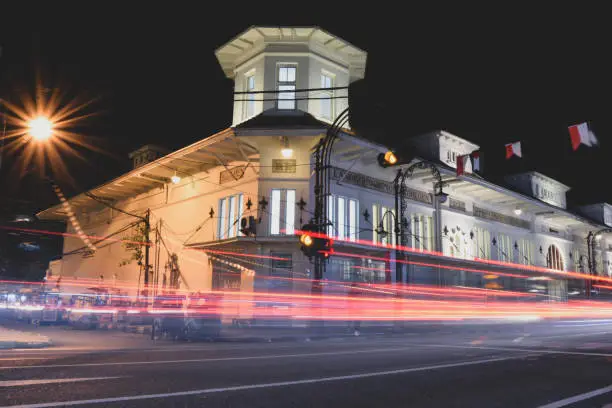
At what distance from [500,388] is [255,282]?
14531 millimetres

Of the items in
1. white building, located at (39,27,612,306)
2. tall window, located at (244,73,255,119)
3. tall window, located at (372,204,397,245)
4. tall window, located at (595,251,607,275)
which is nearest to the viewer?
white building, located at (39,27,612,306)

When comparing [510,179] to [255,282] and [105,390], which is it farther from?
[105,390]

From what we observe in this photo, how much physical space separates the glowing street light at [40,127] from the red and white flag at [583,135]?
15.5 metres

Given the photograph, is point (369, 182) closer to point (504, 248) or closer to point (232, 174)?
point (232, 174)

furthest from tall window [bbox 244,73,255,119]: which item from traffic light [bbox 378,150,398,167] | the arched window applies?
the arched window

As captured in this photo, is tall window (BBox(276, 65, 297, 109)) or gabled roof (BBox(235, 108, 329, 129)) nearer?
gabled roof (BBox(235, 108, 329, 129))

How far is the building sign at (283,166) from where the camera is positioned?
21688 mm

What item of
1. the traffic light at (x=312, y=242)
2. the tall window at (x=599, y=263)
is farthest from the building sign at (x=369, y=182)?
the tall window at (x=599, y=263)

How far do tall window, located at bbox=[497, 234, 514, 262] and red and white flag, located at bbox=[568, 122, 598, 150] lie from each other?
18.1m

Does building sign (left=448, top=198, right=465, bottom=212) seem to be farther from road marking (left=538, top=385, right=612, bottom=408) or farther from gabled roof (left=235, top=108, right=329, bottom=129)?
A: road marking (left=538, top=385, right=612, bottom=408)

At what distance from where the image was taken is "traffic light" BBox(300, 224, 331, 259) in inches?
570

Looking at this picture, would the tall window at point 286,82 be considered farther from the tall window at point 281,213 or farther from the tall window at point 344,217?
the tall window at point 344,217

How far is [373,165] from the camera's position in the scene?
2452 cm

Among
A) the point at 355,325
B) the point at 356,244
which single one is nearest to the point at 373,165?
the point at 356,244
